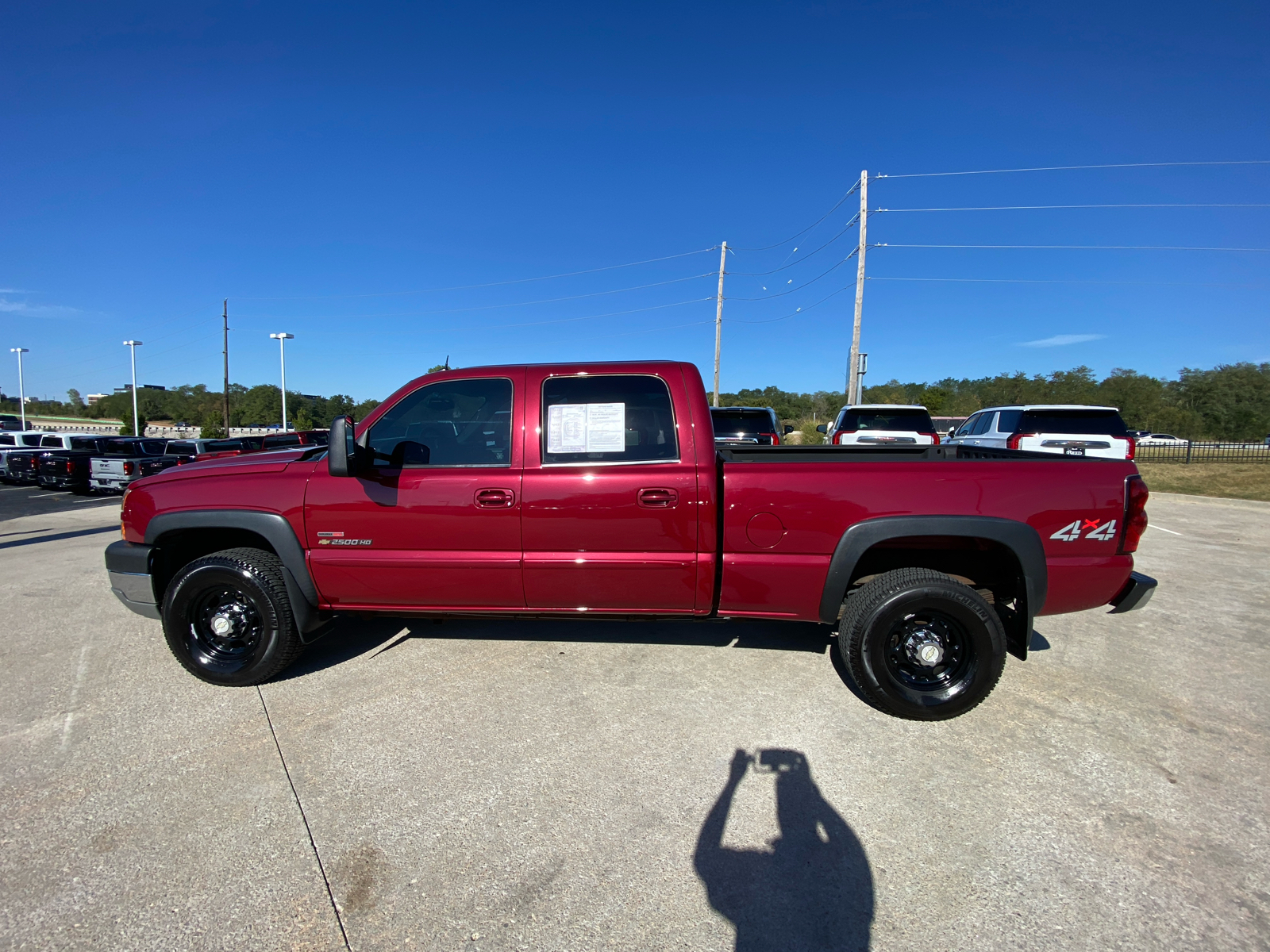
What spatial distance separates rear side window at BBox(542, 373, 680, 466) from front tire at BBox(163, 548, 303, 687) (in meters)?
1.81

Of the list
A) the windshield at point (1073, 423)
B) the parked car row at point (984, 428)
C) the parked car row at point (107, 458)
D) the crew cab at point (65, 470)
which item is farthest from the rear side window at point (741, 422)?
the crew cab at point (65, 470)

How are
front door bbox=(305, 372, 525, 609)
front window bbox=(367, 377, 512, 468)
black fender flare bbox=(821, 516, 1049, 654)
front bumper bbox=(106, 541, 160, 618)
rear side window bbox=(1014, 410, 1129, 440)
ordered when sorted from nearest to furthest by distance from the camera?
black fender flare bbox=(821, 516, 1049, 654) → front door bbox=(305, 372, 525, 609) → front window bbox=(367, 377, 512, 468) → front bumper bbox=(106, 541, 160, 618) → rear side window bbox=(1014, 410, 1129, 440)

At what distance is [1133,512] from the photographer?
3098 mm

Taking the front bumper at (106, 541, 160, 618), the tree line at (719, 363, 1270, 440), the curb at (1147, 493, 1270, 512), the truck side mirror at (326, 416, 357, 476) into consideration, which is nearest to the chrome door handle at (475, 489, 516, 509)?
the truck side mirror at (326, 416, 357, 476)

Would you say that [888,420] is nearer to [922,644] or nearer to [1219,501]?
[1219,501]

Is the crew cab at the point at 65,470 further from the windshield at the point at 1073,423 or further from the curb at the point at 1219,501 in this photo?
the curb at the point at 1219,501

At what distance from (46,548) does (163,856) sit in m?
7.96

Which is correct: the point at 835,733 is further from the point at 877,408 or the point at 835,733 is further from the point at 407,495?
the point at 877,408

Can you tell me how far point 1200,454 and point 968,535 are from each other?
27.8m

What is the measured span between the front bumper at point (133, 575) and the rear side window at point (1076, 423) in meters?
10.8

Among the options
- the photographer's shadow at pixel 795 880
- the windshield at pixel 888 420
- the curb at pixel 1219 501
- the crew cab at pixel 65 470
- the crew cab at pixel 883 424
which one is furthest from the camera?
the crew cab at pixel 65 470

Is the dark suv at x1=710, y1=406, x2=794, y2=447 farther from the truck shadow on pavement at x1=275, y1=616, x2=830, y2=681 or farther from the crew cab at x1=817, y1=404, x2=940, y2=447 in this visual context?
the truck shadow on pavement at x1=275, y1=616, x2=830, y2=681

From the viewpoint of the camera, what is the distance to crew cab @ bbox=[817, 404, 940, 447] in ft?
34.7

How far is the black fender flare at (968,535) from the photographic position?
306 centimetres
